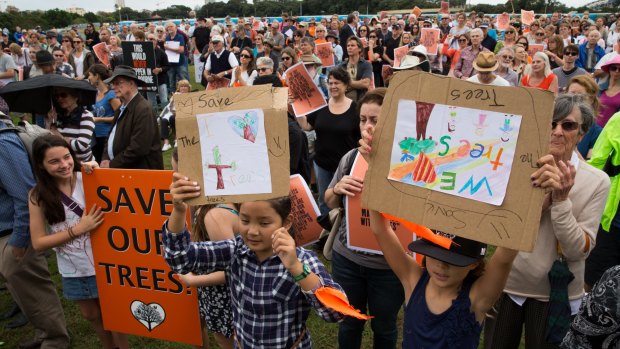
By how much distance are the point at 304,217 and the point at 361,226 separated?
0.57 meters

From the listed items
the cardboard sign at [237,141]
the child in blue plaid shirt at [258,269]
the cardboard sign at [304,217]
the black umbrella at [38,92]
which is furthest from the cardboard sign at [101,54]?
the cardboard sign at [237,141]

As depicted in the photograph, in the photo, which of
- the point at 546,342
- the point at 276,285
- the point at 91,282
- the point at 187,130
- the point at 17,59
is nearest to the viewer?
the point at 187,130

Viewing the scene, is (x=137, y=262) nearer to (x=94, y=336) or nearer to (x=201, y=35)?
(x=94, y=336)

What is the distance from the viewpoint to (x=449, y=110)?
186 centimetres

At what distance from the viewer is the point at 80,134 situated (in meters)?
5.00

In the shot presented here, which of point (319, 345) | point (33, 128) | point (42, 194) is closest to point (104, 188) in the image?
point (42, 194)

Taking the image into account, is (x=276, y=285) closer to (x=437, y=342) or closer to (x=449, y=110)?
(x=437, y=342)

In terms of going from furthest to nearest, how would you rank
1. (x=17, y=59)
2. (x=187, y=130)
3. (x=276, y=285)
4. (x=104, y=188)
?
(x=17, y=59) → (x=104, y=188) → (x=276, y=285) → (x=187, y=130)

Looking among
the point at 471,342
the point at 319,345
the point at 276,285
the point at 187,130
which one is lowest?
the point at 319,345

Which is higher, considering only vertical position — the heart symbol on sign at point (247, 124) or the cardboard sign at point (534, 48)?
the cardboard sign at point (534, 48)

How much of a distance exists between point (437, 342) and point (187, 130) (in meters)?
1.48

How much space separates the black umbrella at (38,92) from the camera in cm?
468

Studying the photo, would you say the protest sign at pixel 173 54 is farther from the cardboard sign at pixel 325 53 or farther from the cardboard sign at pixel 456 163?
the cardboard sign at pixel 456 163

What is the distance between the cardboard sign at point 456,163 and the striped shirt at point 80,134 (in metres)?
3.96
